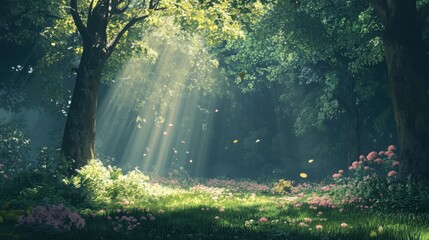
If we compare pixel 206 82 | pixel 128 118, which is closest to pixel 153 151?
pixel 128 118

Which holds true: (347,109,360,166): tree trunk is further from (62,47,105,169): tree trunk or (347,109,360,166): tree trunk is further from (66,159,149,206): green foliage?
(62,47,105,169): tree trunk

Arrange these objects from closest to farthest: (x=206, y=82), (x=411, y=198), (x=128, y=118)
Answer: (x=411, y=198) < (x=206, y=82) < (x=128, y=118)

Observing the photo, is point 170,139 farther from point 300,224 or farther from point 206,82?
point 300,224

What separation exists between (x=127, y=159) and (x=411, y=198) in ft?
121

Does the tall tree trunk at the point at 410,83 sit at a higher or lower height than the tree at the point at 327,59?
lower

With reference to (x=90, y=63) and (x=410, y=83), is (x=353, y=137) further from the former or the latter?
(x=90, y=63)

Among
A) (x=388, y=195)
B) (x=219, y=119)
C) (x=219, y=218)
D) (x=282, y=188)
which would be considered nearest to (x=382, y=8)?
(x=388, y=195)

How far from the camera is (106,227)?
762 centimetres

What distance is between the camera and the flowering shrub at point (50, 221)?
7059mm

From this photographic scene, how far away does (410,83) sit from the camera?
12.6 m

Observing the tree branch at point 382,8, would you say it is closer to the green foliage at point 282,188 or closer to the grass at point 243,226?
the grass at point 243,226

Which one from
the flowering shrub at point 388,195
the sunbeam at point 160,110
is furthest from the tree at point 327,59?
the flowering shrub at point 388,195

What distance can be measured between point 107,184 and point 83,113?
10.1ft

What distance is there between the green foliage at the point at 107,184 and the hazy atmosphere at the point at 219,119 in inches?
2.6
